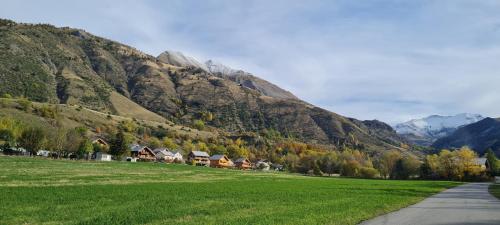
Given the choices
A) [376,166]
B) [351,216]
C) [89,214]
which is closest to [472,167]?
[376,166]

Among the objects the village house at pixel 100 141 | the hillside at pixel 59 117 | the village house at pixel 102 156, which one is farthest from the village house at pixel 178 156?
the village house at pixel 102 156

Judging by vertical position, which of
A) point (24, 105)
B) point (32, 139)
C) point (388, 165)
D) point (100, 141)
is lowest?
point (388, 165)

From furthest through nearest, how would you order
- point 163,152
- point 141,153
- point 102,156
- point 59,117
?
point 163,152
point 141,153
point 59,117
point 102,156

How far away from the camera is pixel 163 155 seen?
18300 cm

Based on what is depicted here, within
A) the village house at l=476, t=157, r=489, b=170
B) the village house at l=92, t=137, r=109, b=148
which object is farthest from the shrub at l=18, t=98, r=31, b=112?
the village house at l=476, t=157, r=489, b=170

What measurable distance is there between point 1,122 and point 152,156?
2341 inches

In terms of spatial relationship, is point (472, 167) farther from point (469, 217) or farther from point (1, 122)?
point (1, 122)

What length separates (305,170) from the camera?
19988cm

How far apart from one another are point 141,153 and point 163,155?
1282cm

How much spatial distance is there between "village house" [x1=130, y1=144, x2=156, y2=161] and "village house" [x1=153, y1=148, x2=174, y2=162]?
3.86 metres

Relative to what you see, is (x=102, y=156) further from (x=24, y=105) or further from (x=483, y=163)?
(x=483, y=163)

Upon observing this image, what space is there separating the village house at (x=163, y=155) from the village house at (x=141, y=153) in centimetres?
386

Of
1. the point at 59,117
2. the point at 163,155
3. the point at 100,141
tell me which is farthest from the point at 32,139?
the point at 163,155

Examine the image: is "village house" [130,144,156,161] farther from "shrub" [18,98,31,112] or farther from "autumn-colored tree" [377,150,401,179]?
"autumn-colored tree" [377,150,401,179]
